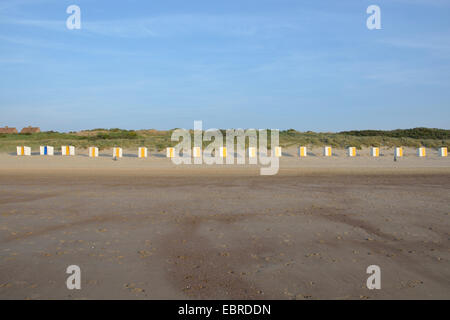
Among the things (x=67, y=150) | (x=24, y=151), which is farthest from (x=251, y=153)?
(x=24, y=151)

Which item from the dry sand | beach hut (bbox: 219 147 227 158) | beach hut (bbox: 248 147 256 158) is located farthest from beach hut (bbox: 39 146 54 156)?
the dry sand

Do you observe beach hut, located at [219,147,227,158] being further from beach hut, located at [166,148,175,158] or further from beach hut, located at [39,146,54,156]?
beach hut, located at [39,146,54,156]

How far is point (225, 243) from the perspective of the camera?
18.1ft

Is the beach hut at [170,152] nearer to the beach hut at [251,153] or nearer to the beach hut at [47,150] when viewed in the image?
the beach hut at [251,153]

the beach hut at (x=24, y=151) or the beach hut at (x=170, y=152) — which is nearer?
the beach hut at (x=170, y=152)

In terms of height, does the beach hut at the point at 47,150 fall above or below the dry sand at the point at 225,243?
above

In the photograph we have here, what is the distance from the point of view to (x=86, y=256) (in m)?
4.88

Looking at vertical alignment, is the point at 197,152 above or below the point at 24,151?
below

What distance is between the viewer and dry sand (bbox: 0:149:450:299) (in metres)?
3.86

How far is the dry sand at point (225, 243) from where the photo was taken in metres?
3.86

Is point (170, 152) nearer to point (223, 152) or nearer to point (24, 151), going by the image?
point (223, 152)

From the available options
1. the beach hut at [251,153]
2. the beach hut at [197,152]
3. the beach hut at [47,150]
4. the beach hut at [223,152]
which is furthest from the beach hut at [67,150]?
the beach hut at [251,153]

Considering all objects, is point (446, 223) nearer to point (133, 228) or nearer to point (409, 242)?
point (409, 242)
